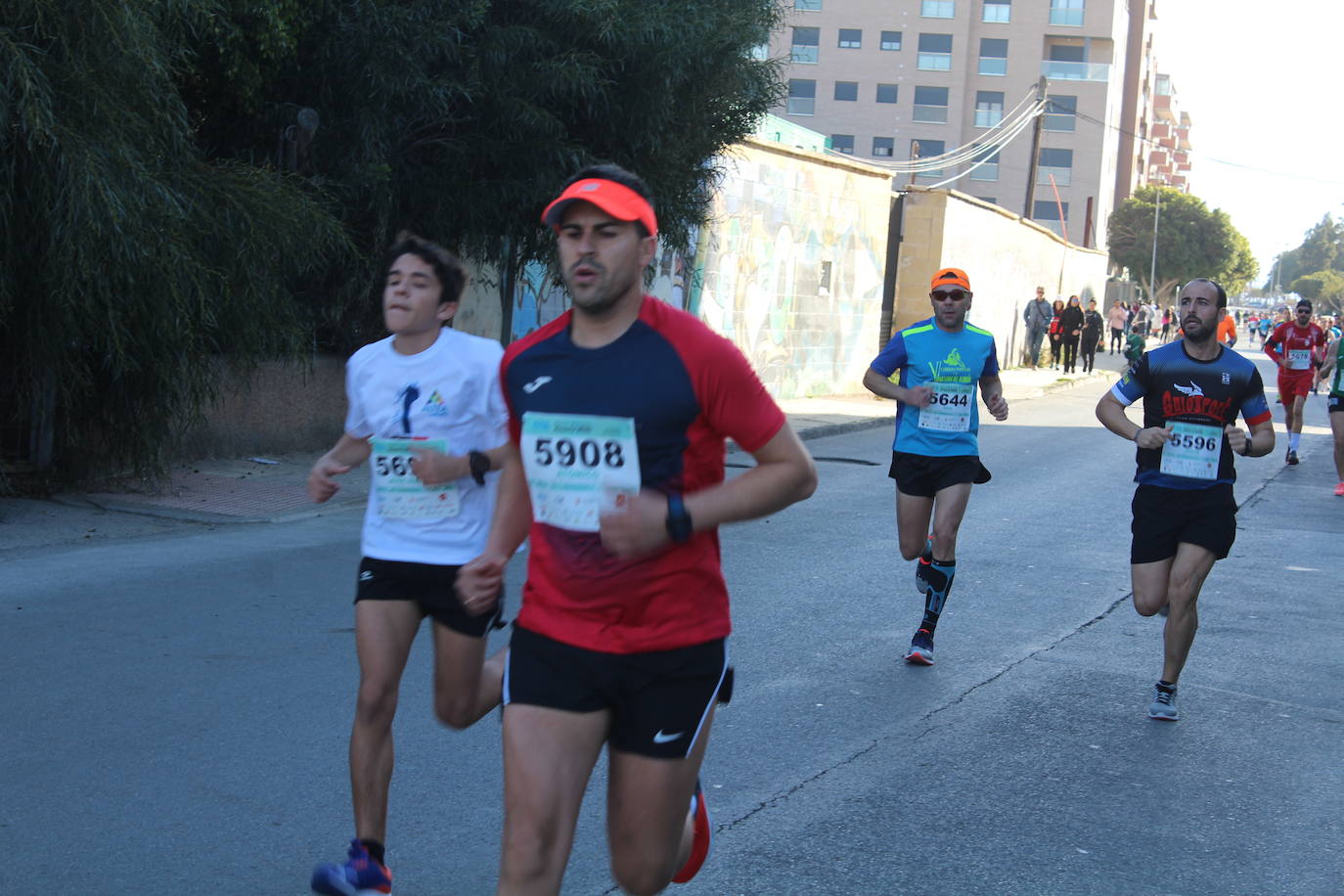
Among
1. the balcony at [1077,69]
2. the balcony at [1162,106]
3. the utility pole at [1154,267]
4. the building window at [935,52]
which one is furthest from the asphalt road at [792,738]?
the balcony at [1162,106]

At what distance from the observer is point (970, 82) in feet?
258

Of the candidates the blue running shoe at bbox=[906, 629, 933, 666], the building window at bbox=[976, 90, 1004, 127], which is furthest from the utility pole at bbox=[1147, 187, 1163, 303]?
the blue running shoe at bbox=[906, 629, 933, 666]

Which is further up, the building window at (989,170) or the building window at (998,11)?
the building window at (998,11)

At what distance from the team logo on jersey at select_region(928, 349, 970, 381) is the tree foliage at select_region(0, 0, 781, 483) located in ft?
17.4

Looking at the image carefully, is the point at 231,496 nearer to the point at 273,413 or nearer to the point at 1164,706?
the point at 273,413

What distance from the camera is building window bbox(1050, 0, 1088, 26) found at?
77000 mm

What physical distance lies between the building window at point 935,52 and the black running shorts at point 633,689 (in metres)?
79.5

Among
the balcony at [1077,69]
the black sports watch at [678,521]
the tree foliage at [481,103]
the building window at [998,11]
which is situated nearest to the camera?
the black sports watch at [678,521]

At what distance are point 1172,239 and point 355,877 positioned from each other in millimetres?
87358

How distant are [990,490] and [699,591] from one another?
36.5ft

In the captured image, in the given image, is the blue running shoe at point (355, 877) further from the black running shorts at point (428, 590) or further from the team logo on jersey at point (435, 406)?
the team logo on jersey at point (435, 406)

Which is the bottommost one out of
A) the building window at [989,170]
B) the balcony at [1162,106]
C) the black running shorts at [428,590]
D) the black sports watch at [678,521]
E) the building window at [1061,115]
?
the black running shorts at [428,590]

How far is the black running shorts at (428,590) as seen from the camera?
4059 millimetres

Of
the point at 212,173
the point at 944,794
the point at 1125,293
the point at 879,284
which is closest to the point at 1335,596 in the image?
the point at 944,794
